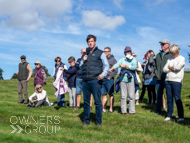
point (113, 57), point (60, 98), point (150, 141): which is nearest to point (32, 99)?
point (60, 98)

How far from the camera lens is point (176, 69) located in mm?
7293

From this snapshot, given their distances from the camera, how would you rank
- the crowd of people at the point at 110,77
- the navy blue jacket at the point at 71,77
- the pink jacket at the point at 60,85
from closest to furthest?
the crowd of people at the point at 110,77, the navy blue jacket at the point at 71,77, the pink jacket at the point at 60,85

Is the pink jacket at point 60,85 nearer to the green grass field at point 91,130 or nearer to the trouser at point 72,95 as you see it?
the trouser at point 72,95

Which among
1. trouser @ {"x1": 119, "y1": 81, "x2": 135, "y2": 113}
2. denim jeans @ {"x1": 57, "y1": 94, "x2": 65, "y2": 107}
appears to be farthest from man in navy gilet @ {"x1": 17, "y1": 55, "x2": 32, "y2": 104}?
trouser @ {"x1": 119, "y1": 81, "x2": 135, "y2": 113}

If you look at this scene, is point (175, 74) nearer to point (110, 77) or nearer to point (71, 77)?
point (110, 77)

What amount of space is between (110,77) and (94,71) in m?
2.56

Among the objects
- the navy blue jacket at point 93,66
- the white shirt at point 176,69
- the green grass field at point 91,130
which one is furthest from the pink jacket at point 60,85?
the white shirt at point 176,69

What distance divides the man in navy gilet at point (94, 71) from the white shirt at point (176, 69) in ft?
7.61

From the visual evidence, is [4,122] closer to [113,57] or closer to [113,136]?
[113,136]

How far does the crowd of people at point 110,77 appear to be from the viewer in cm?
668

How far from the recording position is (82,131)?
237 inches

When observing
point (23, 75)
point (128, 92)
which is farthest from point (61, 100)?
point (128, 92)

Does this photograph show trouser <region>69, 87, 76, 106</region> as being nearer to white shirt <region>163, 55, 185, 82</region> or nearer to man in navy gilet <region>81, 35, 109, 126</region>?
man in navy gilet <region>81, 35, 109, 126</region>

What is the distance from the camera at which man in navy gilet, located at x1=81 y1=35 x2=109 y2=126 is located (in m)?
6.57
